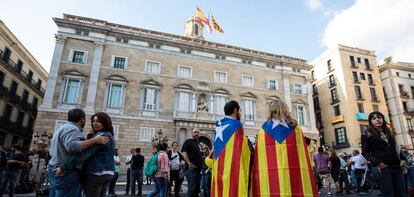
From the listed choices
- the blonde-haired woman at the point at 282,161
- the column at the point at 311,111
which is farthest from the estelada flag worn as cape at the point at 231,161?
the column at the point at 311,111

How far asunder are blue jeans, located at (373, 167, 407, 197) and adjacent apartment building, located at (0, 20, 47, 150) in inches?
1062

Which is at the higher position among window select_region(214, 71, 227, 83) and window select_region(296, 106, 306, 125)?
window select_region(214, 71, 227, 83)

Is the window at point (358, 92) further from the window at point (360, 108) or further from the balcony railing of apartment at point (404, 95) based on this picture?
the balcony railing of apartment at point (404, 95)

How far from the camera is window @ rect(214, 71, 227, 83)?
22.5 meters

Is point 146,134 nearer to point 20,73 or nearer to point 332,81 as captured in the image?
point 20,73

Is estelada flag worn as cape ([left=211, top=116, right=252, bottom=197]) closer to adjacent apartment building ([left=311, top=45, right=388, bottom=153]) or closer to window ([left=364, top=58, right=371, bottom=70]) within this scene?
adjacent apartment building ([left=311, top=45, right=388, bottom=153])

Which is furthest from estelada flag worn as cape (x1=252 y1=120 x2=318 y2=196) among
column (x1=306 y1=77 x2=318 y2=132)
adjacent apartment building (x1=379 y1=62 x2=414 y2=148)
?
adjacent apartment building (x1=379 y1=62 x2=414 y2=148)

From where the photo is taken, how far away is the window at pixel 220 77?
22.5 m

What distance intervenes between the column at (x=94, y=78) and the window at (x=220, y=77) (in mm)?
10232

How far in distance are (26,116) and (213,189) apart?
1180 inches

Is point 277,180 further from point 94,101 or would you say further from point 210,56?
point 210,56

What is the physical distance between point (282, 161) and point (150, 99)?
18.2m

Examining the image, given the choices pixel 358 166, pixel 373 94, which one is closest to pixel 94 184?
pixel 358 166

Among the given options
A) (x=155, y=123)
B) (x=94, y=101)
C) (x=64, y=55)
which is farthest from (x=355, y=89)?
(x=64, y=55)
